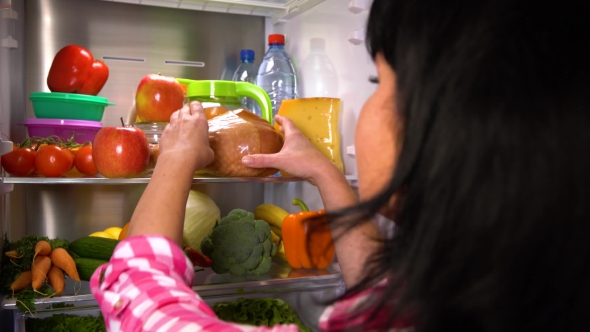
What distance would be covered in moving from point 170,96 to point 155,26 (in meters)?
0.39

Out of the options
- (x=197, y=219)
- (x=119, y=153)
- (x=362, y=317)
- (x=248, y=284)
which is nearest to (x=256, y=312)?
(x=248, y=284)

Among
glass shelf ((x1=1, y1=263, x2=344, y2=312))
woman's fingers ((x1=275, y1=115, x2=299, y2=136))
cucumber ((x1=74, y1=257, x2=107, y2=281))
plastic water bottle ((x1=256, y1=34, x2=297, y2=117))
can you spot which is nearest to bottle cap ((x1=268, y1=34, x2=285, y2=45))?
plastic water bottle ((x1=256, y1=34, x2=297, y2=117))

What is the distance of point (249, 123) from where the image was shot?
3.91ft

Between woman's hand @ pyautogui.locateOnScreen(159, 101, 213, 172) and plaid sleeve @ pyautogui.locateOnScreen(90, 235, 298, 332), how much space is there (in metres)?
0.25

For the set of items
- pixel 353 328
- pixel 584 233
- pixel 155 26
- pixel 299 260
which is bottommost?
pixel 299 260

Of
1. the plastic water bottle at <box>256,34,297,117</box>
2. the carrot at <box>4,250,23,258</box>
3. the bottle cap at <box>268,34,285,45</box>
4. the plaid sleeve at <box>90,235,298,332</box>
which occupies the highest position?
the bottle cap at <box>268,34,285,45</box>

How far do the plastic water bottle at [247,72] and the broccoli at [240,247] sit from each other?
406 millimetres

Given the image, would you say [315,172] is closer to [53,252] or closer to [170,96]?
[170,96]

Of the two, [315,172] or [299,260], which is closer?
[315,172]

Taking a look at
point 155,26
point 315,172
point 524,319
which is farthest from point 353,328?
point 155,26

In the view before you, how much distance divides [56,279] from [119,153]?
0.28 meters

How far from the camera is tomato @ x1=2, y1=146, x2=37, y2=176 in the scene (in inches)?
44.0

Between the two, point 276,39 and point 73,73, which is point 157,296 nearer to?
point 73,73

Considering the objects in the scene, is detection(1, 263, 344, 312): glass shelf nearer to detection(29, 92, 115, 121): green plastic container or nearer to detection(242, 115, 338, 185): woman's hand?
detection(242, 115, 338, 185): woman's hand
